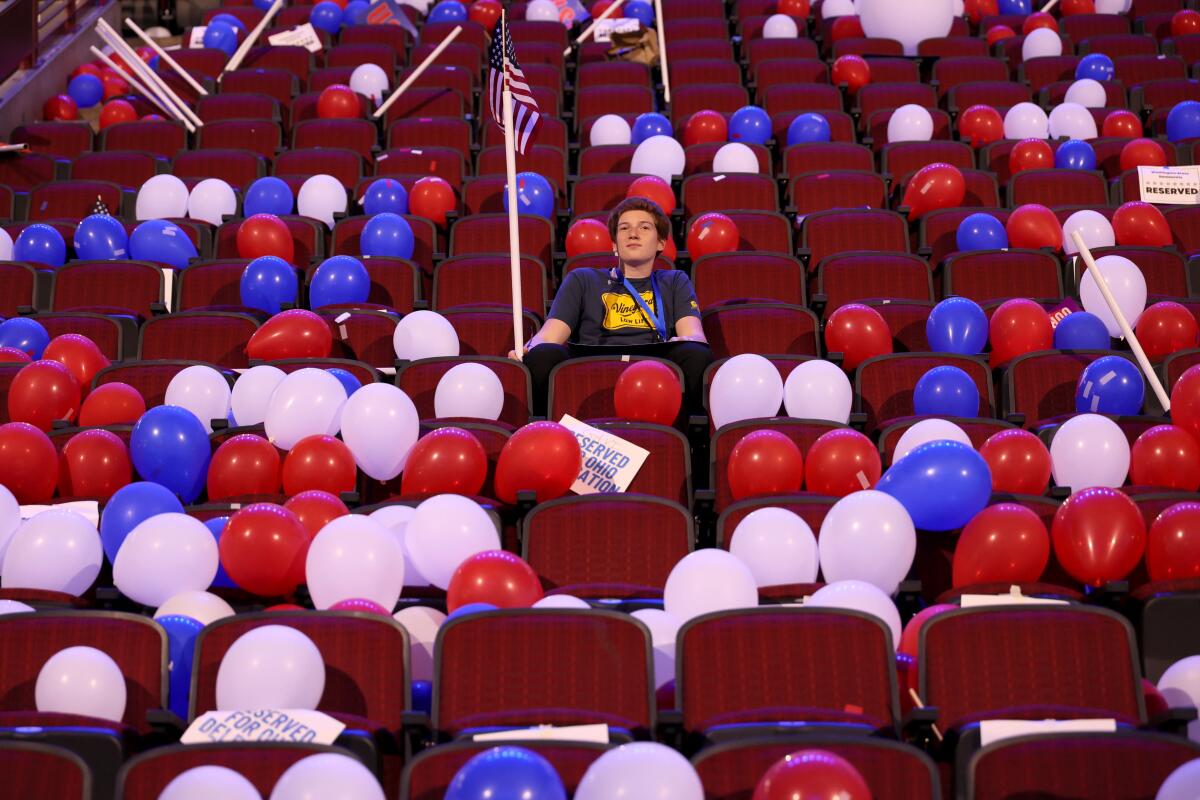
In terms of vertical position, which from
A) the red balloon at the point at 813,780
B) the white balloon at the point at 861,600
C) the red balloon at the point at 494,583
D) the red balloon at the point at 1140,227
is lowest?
the red balloon at the point at 813,780

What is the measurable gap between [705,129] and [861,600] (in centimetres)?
339

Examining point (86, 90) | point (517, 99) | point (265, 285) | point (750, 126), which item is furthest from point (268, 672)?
point (86, 90)

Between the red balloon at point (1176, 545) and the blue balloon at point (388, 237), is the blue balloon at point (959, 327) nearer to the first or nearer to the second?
the red balloon at point (1176, 545)

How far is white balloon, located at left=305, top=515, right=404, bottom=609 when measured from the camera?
9.20 feet

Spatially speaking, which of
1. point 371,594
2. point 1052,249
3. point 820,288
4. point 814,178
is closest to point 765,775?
point 371,594

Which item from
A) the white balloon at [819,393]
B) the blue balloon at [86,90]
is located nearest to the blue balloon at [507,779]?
the white balloon at [819,393]

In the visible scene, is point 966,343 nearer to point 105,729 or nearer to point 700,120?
point 700,120

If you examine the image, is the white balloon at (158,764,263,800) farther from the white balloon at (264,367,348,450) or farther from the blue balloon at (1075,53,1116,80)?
the blue balloon at (1075,53,1116,80)

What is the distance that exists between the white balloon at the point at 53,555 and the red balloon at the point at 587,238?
7.06 feet

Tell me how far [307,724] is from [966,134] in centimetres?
427

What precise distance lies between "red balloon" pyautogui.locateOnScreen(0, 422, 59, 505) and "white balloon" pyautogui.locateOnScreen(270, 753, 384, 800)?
163 cm

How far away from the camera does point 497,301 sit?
455 cm

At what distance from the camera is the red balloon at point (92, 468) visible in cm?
346

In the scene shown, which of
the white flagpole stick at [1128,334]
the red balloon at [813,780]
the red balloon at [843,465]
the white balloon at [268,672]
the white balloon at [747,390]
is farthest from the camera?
the white flagpole stick at [1128,334]
